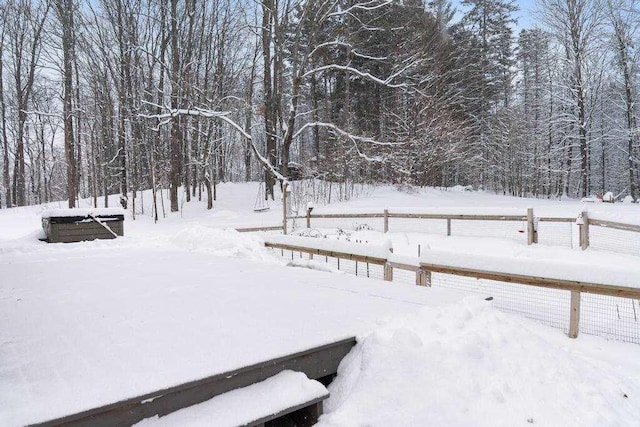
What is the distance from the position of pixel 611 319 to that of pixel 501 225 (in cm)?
713

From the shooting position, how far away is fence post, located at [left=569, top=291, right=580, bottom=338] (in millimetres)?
3961

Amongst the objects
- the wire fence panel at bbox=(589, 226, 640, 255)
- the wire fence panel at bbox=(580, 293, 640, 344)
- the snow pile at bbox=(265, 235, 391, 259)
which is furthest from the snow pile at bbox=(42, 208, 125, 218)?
the wire fence panel at bbox=(589, 226, 640, 255)

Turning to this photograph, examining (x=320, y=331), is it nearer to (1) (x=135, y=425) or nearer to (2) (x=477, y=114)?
(1) (x=135, y=425)

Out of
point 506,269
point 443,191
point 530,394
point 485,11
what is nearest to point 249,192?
point 443,191

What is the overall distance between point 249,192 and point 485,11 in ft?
73.5

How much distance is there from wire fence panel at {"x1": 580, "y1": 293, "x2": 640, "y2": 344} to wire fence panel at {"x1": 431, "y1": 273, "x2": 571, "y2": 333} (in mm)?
210

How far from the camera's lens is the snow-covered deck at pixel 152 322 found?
78.9 inches

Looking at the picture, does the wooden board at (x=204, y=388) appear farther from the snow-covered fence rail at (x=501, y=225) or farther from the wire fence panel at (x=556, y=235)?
the wire fence panel at (x=556, y=235)

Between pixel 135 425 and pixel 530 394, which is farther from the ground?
pixel 135 425

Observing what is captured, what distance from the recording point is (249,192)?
20.8 m

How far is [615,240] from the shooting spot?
333 inches

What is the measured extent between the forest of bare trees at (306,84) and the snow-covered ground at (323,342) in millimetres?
10103

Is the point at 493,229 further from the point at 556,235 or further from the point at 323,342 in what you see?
the point at 323,342

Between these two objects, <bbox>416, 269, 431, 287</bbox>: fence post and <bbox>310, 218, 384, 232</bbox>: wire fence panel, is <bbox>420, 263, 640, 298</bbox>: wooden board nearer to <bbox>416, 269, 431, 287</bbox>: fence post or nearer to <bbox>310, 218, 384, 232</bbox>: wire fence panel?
<bbox>416, 269, 431, 287</bbox>: fence post
